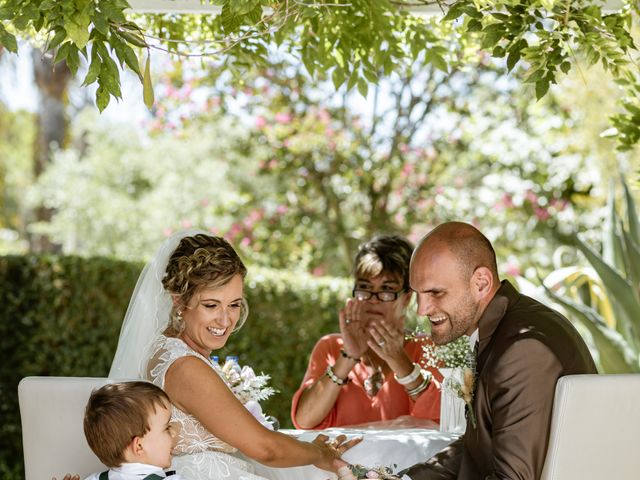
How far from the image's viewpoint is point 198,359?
3.48 meters

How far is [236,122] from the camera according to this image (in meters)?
10.3

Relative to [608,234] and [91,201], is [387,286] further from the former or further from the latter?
[91,201]

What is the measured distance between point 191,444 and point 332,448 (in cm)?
60

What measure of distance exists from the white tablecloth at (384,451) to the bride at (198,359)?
8 centimetres

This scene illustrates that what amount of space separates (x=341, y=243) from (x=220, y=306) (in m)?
6.61

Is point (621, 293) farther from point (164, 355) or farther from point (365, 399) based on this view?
point (164, 355)

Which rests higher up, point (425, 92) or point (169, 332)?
point (425, 92)

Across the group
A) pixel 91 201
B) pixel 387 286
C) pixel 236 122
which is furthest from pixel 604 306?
pixel 91 201

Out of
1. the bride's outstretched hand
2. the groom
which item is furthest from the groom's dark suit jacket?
the bride's outstretched hand

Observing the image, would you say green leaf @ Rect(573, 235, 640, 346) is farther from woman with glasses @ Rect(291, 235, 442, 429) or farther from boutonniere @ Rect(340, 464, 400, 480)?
boutonniere @ Rect(340, 464, 400, 480)

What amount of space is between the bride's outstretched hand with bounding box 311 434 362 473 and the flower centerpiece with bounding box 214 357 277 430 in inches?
12.0

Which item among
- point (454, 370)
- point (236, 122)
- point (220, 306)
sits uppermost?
point (236, 122)

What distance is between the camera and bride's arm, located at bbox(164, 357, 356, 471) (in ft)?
11.2

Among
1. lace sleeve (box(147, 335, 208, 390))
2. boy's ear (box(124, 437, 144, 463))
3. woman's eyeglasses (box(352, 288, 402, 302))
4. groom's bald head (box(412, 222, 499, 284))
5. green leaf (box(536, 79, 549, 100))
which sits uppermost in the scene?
green leaf (box(536, 79, 549, 100))
